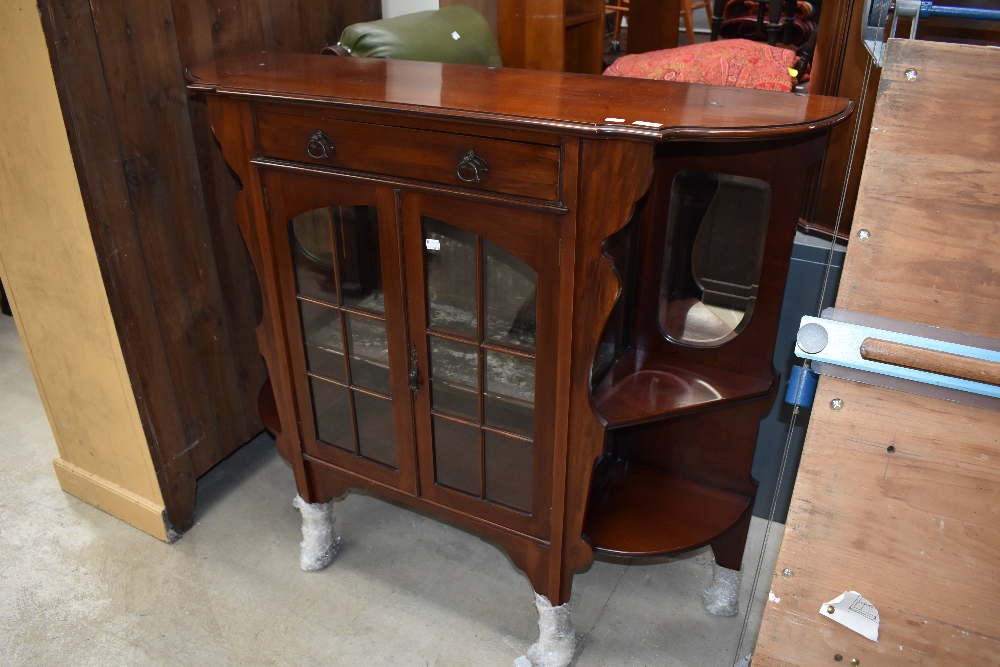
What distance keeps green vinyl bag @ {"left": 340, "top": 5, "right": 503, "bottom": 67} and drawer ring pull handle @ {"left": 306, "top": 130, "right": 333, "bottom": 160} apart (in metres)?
0.50

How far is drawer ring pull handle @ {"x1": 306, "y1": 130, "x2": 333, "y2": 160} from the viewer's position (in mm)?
1465

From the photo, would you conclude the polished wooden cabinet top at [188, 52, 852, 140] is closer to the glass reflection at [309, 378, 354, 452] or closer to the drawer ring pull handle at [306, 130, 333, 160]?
the drawer ring pull handle at [306, 130, 333, 160]

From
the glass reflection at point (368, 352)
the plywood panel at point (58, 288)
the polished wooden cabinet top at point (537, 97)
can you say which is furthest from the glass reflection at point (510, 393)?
the plywood panel at point (58, 288)

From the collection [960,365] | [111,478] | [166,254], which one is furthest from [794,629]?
[111,478]

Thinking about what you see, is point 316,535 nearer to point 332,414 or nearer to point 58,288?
point 332,414

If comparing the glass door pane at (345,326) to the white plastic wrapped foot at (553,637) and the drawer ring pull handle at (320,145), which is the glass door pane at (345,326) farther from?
the white plastic wrapped foot at (553,637)

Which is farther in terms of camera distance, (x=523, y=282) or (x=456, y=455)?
(x=456, y=455)

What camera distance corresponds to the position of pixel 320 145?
147cm

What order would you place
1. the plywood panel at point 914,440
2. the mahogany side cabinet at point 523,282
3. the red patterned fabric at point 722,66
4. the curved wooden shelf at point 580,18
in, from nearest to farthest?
the plywood panel at point 914,440 < the mahogany side cabinet at point 523,282 < the red patterned fabric at point 722,66 < the curved wooden shelf at point 580,18

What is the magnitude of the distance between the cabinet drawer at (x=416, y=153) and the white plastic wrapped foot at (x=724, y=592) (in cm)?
110

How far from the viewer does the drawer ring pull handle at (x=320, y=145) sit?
1.46m

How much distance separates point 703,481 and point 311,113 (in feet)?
4.06

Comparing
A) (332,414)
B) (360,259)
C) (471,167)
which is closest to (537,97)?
(471,167)

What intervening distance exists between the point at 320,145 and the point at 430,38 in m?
0.63
